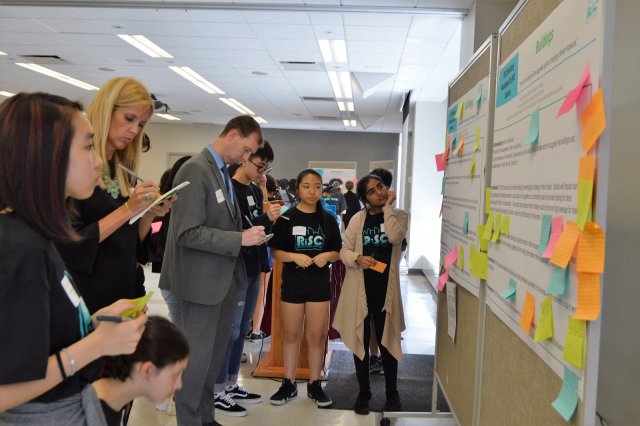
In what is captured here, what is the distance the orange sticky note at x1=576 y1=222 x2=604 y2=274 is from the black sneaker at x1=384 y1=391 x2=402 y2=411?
7.63ft

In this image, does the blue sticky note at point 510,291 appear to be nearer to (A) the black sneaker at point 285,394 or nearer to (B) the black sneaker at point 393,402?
(B) the black sneaker at point 393,402

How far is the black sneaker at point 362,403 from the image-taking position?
2947mm

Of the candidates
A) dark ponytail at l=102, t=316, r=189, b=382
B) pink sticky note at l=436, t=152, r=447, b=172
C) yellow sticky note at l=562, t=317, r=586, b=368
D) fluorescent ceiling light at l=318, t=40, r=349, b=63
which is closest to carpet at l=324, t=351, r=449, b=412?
pink sticky note at l=436, t=152, r=447, b=172

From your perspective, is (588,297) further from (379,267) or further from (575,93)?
(379,267)

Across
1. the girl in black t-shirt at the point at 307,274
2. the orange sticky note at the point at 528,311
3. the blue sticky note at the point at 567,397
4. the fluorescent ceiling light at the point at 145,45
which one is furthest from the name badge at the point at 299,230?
the fluorescent ceiling light at the point at 145,45

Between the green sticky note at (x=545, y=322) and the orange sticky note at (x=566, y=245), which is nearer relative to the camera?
the orange sticky note at (x=566, y=245)

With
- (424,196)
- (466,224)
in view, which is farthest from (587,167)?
(424,196)

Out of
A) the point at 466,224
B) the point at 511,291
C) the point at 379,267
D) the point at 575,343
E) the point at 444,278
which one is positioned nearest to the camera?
the point at 575,343

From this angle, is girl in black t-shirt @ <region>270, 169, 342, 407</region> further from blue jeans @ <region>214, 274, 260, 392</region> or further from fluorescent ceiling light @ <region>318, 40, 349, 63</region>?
fluorescent ceiling light @ <region>318, 40, 349, 63</region>

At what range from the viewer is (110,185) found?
1.69m

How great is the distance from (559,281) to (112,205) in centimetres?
139

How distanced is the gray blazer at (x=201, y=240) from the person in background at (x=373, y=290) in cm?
97

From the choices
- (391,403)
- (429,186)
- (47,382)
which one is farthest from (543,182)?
(429,186)

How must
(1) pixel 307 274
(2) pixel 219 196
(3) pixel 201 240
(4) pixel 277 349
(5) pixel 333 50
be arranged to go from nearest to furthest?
1. (3) pixel 201 240
2. (2) pixel 219 196
3. (1) pixel 307 274
4. (4) pixel 277 349
5. (5) pixel 333 50
